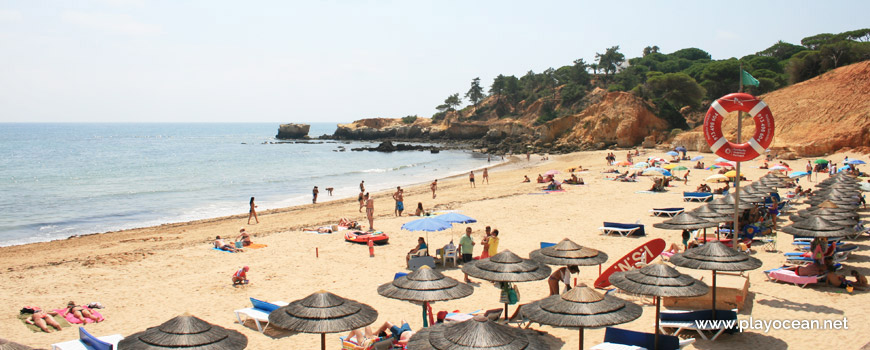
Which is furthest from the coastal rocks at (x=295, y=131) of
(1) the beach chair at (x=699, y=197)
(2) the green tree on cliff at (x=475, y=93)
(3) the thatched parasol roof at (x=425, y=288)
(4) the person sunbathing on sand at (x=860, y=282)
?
(4) the person sunbathing on sand at (x=860, y=282)

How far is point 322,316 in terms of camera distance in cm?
640

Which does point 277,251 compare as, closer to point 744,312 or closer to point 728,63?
point 744,312

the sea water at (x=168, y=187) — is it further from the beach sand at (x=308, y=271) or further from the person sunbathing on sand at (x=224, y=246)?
the person sunbathing on sand at (x=224, y=246)

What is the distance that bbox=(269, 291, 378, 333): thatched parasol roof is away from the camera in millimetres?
6328

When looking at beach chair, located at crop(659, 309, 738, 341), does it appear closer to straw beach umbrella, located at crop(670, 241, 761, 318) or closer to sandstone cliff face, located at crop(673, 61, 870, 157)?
straw beach umbrella, located at crop(670, 241, 761, 318)

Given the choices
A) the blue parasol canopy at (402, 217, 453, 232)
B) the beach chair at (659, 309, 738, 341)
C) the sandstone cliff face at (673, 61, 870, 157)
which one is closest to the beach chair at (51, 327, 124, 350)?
the blue parasol canopy at (402, 217, 453, 232)

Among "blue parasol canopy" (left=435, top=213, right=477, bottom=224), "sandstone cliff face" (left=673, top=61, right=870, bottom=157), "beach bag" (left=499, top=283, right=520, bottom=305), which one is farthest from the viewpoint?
"sandstone cliff face" (left=673, top=61, right=870, bottom=157)

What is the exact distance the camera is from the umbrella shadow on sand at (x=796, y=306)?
30.1 ft

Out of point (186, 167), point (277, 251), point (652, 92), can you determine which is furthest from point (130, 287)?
point (652, 92)

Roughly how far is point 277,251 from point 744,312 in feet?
38.7

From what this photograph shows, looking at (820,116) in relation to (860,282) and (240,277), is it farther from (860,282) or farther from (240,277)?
(240,277)

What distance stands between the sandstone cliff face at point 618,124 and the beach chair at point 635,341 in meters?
52.4

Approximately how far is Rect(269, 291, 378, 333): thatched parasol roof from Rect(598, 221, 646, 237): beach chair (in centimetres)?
1143

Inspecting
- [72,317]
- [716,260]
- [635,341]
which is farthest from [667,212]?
[72,317]
